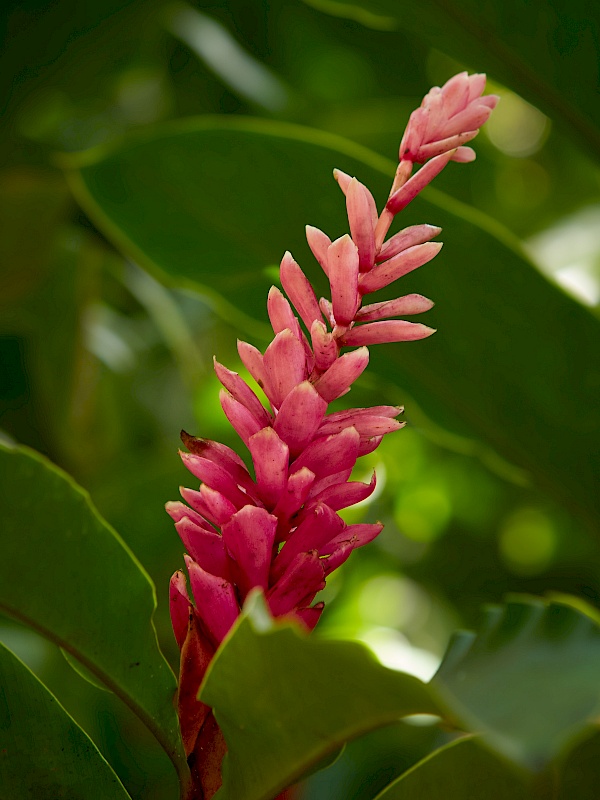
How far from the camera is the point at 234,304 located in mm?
989

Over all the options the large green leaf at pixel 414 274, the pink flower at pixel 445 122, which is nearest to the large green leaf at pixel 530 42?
the large green leaf at pixel 414 274

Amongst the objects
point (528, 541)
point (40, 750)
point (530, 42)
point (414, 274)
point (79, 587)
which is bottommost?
point (40, 750)

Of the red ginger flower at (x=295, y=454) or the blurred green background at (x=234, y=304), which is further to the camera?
the blurred green background at (x=234, y=304)

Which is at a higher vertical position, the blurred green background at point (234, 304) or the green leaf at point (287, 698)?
the blurred green background at point (234, 304)

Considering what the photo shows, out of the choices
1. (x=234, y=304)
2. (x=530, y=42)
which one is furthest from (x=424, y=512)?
(x=530, y=42)

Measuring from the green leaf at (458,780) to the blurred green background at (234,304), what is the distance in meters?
0.37

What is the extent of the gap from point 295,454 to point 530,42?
63cm

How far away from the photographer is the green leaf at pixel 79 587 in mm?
559

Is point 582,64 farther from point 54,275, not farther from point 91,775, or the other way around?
point 54,275

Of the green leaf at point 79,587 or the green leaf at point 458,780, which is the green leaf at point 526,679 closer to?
the green leaf at point 458,780

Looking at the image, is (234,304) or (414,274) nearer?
(414,274)

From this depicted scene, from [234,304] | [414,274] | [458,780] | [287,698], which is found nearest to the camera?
[287,698]

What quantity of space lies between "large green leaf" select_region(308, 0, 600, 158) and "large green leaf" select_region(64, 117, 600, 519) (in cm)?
17

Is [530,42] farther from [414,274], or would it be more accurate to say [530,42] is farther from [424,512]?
[424,512]
